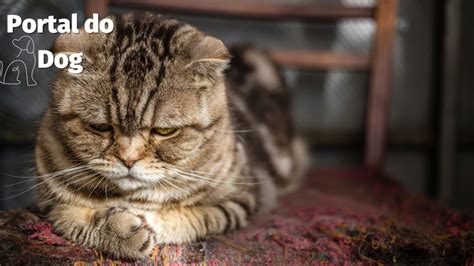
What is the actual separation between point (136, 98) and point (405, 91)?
65.3 inches

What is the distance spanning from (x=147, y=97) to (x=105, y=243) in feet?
1.06

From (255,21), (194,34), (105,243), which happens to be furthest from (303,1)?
(105,243)

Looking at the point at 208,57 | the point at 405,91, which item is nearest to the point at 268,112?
the point at 405,91

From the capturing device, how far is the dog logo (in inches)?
39.2

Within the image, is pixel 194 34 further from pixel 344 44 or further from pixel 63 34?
pixel 344 44

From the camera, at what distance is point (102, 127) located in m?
1.08

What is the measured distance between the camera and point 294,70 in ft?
7.63

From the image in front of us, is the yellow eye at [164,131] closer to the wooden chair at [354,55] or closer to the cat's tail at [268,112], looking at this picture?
the cat's tail at [268,112]

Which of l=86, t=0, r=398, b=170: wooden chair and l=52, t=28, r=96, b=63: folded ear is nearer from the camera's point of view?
l=52, t=28, r=96, b=63: folded ear

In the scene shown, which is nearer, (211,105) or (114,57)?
(114,57)

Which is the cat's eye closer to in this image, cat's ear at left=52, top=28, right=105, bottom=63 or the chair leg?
cat's ear at left=52, top=28, right=105, bottom=63

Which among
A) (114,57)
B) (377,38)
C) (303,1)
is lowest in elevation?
(114,57)

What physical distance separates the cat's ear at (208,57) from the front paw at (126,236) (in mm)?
367

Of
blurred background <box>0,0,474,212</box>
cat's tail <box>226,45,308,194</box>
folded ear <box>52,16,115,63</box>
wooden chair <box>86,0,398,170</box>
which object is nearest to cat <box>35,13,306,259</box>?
folded ear <box>52,16,115,63</box>
